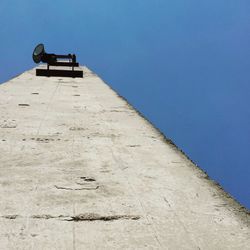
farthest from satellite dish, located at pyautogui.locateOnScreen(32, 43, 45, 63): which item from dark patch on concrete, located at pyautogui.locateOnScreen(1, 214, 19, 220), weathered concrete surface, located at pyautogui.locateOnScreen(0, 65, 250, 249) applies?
dark patch on concrete, located at pyautogui.locateOnScreen(1, 214, 19, 220)

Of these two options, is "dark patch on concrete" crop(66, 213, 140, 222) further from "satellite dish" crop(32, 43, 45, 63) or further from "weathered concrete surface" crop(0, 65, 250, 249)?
"satellite dish" crop(32, 43, 45, 63)

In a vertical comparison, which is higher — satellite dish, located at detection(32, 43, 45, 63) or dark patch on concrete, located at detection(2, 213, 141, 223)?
satellite dish, located at detection(32, 43, 45, 63)

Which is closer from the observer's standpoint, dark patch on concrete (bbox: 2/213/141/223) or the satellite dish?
dark patch on concrete (bbox: 2/213/141/223)

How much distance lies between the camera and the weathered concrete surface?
7.20ft

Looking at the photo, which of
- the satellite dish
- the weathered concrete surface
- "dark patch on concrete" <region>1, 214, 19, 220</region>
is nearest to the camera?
the weathered concrete surface

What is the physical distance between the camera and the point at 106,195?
2814 mm

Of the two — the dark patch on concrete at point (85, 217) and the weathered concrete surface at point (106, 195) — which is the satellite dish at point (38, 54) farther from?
the dark patch on concrete at point (85, 217)

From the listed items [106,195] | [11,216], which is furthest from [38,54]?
[11,216]

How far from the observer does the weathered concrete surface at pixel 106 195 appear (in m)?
2.19

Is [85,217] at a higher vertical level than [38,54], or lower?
lower

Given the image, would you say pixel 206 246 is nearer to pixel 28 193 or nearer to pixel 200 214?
pixel 200 214

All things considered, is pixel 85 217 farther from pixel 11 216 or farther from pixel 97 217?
pixel 11 216

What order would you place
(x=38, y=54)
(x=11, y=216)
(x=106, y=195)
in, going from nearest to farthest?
(x=11, y=216) < (x=106, y=195) < (x=38, y=54)

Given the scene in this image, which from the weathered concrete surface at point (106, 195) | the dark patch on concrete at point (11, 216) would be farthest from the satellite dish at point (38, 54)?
the dark patch on concrete at point (11, 216)
